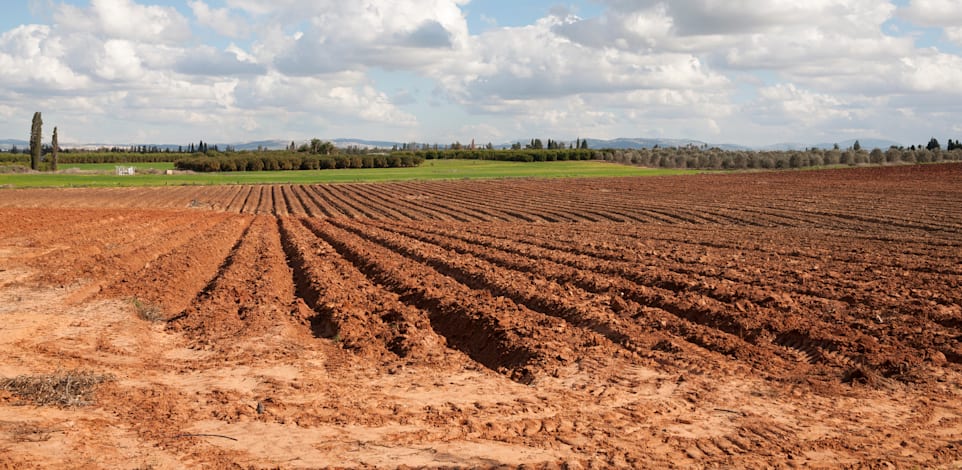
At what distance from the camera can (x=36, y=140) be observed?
110 metres

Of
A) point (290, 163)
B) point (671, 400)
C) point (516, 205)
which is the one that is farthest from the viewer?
point (290, 163)

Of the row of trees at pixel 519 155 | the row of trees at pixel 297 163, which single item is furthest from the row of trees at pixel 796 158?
the row of trees at pixel 297 163

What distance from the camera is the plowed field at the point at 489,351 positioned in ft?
22.7

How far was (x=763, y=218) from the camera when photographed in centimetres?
3375

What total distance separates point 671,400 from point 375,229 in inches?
854

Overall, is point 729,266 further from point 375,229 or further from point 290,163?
point 290,163

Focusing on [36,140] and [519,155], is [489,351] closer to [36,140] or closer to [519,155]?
[36,140]

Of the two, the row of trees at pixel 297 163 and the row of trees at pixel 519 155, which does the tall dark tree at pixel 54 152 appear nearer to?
the row of trees at pixel 297 163

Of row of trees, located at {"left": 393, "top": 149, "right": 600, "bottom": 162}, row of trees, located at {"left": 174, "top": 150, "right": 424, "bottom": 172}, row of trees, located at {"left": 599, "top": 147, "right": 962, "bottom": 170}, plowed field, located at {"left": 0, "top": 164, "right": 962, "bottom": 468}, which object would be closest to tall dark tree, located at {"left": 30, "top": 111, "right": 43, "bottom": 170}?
row of trees, located at {"left": 174, "top": 150, "right": 424, "bottom": 172}

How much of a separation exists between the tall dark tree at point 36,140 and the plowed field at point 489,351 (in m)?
95.5

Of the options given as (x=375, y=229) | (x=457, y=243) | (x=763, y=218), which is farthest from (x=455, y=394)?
(x=763, y=218)

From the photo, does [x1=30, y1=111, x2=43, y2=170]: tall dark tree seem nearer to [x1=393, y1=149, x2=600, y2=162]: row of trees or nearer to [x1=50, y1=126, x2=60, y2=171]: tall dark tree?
[x1=50, y1=126, x2=60, y2=171]: tall dark tree

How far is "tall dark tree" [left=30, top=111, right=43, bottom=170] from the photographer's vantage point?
10824cm

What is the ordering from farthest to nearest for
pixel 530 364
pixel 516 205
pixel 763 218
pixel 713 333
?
pixel 516 205, pixel 763 218, pixel 713 333, pixel 530 364
